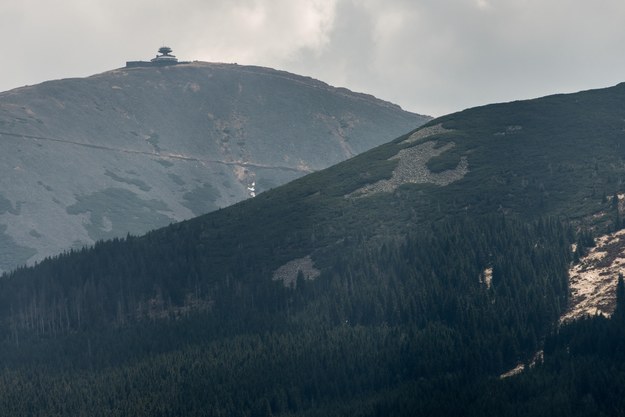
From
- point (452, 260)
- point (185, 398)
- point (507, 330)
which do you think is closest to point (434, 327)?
point (507, 330)

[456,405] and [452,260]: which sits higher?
[452,260]

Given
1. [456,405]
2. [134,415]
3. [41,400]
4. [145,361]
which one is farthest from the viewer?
[145,361]

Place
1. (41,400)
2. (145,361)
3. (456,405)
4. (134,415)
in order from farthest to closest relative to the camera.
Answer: (145,361)
(41,400)
(134,415)
(456,405)

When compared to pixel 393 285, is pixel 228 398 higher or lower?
lower

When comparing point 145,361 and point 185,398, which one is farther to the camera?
point 145,361

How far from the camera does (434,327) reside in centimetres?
17188

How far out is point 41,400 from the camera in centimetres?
16812

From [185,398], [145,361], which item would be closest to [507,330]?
[185,398]

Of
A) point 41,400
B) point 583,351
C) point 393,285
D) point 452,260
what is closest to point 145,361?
point 41,400

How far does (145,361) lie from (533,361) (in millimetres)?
73447

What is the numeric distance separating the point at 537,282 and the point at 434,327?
20.9 m

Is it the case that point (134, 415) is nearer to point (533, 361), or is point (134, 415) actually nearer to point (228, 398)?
point (228, 398)

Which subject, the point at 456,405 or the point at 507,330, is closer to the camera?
the point at 456,405

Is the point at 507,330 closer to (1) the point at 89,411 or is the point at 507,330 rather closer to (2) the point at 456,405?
(2) the point at 456,405
